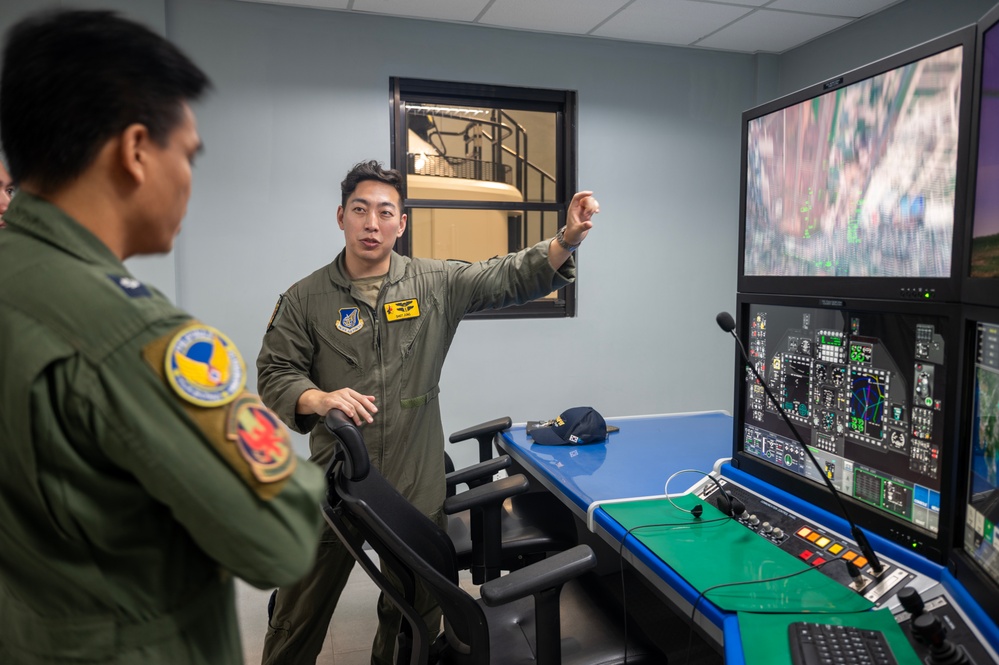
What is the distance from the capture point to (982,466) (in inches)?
41.9

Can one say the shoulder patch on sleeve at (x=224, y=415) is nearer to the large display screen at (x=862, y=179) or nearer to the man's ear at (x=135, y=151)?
the man's ear at (x=135, y=151)

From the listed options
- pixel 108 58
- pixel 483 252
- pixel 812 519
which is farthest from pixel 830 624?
pixel 483 252

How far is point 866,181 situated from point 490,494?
1228mm

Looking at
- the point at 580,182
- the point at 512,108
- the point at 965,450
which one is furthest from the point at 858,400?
the point at 512,108

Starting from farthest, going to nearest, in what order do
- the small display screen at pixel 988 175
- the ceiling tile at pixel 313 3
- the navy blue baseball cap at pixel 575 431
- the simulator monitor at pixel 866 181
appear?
the ceiling tile at pixel 313 3 < the navy blue baseball cap at pixel 575 431 < the simulator monitor at pixel 866 181 < the small display screen at pixel 988 175

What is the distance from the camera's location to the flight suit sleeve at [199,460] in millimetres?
604

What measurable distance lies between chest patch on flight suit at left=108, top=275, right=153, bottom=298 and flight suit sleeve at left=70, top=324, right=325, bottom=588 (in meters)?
0.07

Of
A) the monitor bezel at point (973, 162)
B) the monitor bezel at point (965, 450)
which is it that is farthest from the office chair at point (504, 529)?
the monitor bezel at point (973, 162)

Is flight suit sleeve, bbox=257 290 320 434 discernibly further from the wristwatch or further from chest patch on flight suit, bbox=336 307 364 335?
the wristwatch

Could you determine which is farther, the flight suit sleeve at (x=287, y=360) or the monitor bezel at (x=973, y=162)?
the flight suit sleeve at (x=287, y=360)

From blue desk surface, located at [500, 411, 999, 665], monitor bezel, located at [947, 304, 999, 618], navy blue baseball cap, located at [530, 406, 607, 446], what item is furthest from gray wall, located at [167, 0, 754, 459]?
monitor bezel, located at [947, 304, 999, 618]

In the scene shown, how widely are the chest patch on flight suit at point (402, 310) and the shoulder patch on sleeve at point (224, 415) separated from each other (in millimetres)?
1322

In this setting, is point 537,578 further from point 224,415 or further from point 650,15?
point 650,15

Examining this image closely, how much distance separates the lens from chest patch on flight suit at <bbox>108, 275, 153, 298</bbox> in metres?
0.65
